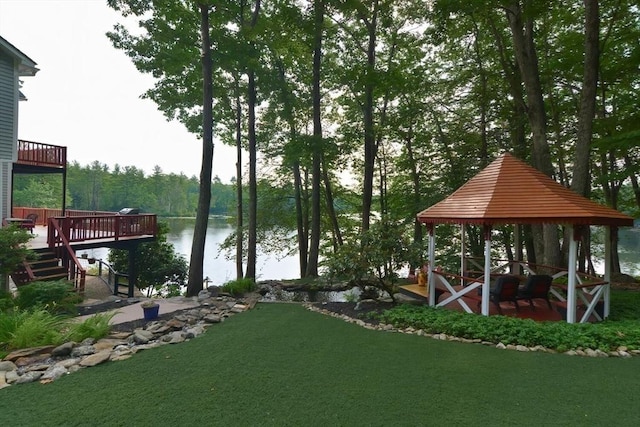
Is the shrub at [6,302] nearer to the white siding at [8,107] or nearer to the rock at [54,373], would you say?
the rock at [54,373]

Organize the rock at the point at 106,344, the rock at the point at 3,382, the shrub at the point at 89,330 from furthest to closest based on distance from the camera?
the shrub at the point at 89,330 < the rock at the point at 106,344 < the rock at the point at 3,382

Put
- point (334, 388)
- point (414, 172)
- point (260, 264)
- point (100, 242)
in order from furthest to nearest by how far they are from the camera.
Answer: point (260, 264), point (414, 172), point (100, 242), point (334, 388)

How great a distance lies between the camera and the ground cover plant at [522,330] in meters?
5.03

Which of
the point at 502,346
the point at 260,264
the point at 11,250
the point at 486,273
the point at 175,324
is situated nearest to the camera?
the point at 502,346

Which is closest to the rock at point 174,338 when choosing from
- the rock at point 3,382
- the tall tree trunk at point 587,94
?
the rock at point 3,382

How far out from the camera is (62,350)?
4582 millimetres

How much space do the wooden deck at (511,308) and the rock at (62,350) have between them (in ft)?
21.7

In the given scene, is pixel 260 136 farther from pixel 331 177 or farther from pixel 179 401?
pixel 179 401

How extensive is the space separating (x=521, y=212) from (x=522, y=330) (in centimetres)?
224

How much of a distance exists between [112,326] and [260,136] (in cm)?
1070

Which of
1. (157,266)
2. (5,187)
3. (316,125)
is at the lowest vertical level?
(157,266)

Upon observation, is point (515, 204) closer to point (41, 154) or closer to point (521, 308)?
point (521, 308)

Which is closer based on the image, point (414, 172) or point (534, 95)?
point (534, 95)

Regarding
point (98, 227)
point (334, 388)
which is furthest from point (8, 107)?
point (334, 388)
